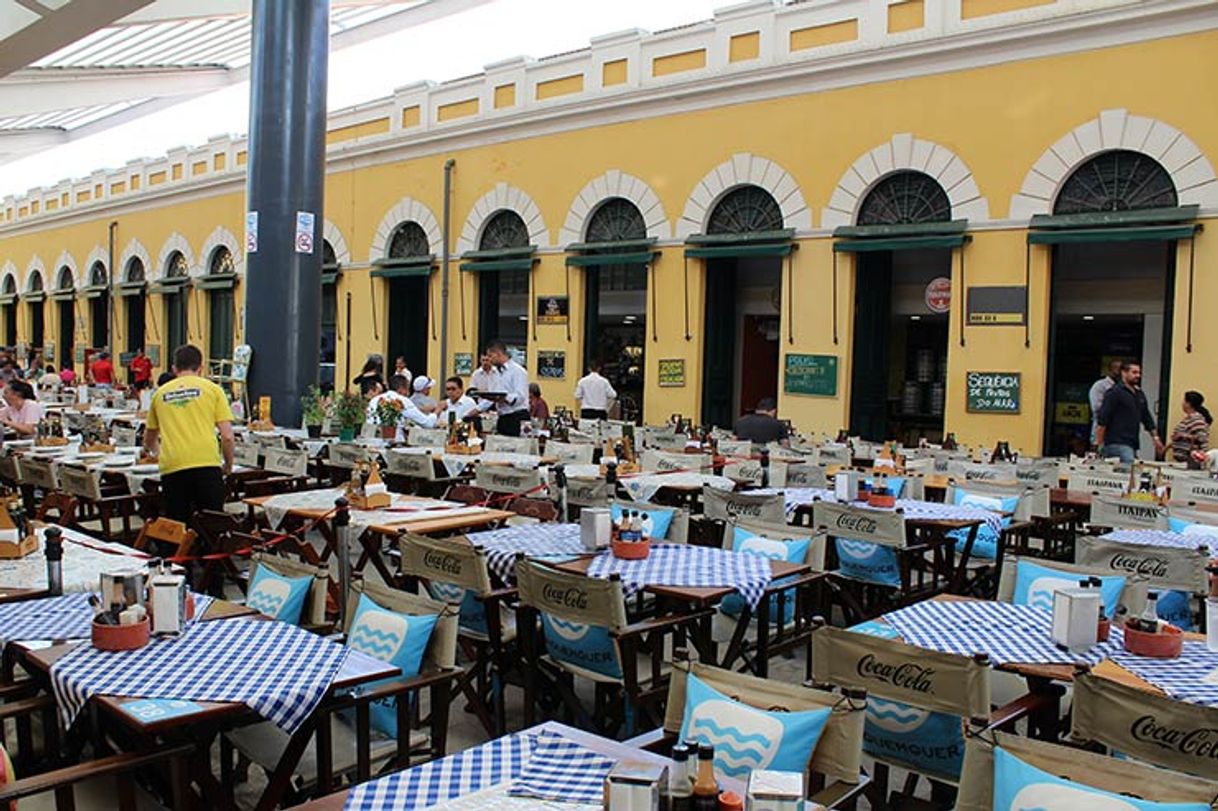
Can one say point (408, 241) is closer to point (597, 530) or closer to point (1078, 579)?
point (597, 530)

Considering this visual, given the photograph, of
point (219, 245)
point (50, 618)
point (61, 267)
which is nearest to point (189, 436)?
point (50, 618)

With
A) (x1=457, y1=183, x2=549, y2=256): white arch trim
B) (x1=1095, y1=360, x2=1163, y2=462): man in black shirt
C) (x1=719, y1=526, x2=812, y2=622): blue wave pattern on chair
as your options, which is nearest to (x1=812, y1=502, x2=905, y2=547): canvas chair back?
(x1=719, y1=526, x2=812, y2=622): blue wave pattern on chair

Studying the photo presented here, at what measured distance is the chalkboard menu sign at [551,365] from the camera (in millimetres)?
16266

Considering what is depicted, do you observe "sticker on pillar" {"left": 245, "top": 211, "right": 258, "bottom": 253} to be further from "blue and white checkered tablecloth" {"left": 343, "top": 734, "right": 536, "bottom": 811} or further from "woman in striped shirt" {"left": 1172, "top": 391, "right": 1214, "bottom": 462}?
"blue and white checkered tablecloth" {"left": 343, "top": 734, "right": 536, "bottom": 811}

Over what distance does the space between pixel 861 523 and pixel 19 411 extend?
828cm

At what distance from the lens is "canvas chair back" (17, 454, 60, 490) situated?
301 inches

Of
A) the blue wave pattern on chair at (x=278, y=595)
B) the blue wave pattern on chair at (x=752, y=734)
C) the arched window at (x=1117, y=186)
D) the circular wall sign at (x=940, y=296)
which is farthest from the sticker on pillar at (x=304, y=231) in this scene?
the blue wave pattern on chair at (x=752, y=734)

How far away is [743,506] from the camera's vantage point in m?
6.43

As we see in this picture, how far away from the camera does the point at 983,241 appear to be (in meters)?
12.1

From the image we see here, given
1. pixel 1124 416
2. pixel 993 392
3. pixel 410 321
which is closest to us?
pixel 1124 416

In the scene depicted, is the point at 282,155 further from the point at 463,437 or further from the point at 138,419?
the point at 463,437

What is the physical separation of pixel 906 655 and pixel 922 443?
7147mm

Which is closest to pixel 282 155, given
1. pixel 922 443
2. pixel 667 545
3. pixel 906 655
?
pixel 922 443

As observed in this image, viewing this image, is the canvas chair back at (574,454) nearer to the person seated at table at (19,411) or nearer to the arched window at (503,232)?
the person seated at table at (19,411)
